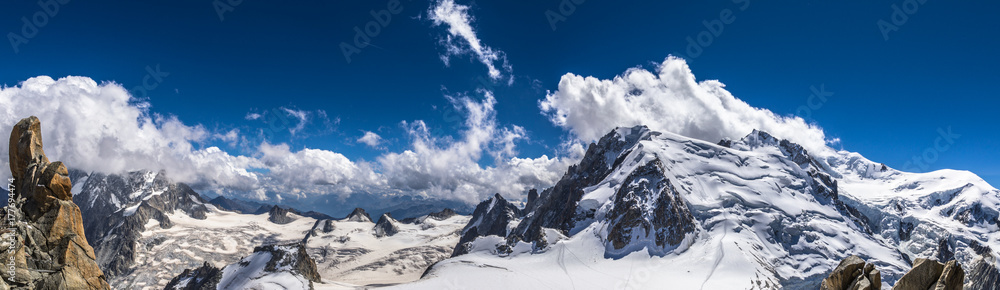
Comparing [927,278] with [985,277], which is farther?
[985,277]

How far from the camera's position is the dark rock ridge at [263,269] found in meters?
102

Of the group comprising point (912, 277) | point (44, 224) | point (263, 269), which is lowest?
point (263, 269)

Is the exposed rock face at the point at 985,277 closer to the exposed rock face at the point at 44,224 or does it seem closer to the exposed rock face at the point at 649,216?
the exposed rock face at the point at 649,216

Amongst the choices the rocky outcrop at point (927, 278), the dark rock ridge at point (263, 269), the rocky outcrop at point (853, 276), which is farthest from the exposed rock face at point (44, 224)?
the dark rock ridge at point (263, 269)

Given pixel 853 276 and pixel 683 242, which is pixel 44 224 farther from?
pixel 683 242

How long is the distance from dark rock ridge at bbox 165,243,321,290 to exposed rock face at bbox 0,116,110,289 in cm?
8210

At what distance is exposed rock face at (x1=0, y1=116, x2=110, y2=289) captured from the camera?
19.6m

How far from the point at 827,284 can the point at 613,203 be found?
502 ft

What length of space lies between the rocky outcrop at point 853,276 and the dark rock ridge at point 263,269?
333 feet

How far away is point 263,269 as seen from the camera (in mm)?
103312

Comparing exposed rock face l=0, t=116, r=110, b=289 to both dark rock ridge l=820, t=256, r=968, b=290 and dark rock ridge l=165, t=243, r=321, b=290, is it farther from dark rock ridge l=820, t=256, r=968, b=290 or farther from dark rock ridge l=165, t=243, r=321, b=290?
dark rock ridge l=165, t=243, r=321, b=290

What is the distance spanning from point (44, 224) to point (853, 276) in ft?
117

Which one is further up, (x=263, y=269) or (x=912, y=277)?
(x=912, y=277)

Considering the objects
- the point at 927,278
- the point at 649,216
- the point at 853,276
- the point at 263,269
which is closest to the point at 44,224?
the point at 853,276
